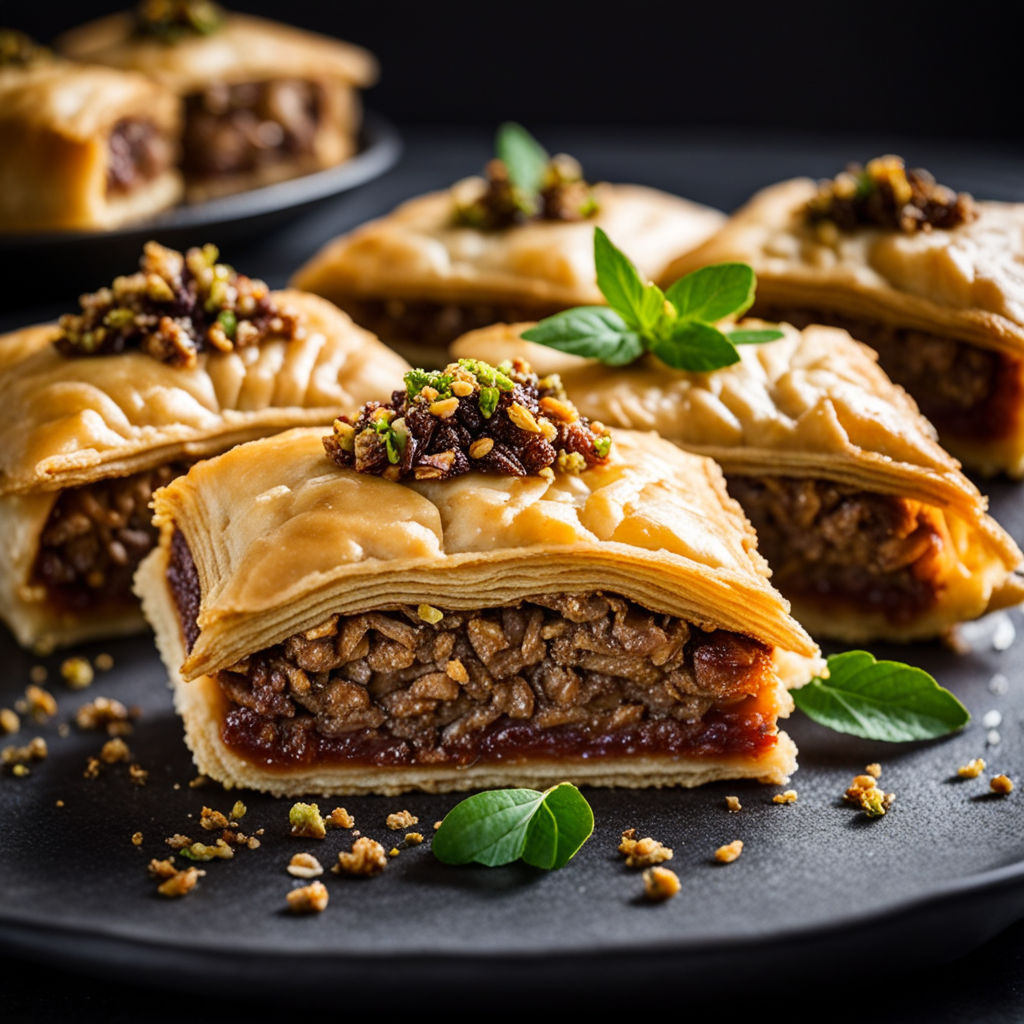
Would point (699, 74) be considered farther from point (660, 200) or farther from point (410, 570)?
point (410, 570)

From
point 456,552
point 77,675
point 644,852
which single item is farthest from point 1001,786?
point 77,675

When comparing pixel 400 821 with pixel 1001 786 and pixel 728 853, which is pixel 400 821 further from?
pixel 1001 786

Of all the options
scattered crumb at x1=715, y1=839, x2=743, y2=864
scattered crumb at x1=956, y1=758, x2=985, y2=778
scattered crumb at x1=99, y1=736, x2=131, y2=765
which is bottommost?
scattered crumb at x1=99, y1=736, x2=131, y2=765

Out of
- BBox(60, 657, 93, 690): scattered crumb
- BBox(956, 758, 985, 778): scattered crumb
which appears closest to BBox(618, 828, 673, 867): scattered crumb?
BBox(956, 758, 985, 778): scattered crumb

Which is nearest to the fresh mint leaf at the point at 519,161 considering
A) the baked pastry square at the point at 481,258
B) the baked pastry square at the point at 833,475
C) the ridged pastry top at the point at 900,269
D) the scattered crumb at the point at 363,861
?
the baked pastry square at the point at 481,258

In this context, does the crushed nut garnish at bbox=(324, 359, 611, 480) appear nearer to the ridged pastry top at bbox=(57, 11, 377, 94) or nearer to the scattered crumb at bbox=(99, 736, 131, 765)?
the scattered crumb at bbox=(99, 736, 131, 765)

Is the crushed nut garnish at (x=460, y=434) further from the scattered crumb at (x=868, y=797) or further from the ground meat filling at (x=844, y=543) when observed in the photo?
the scattered crumb at (x=868, y=797)
